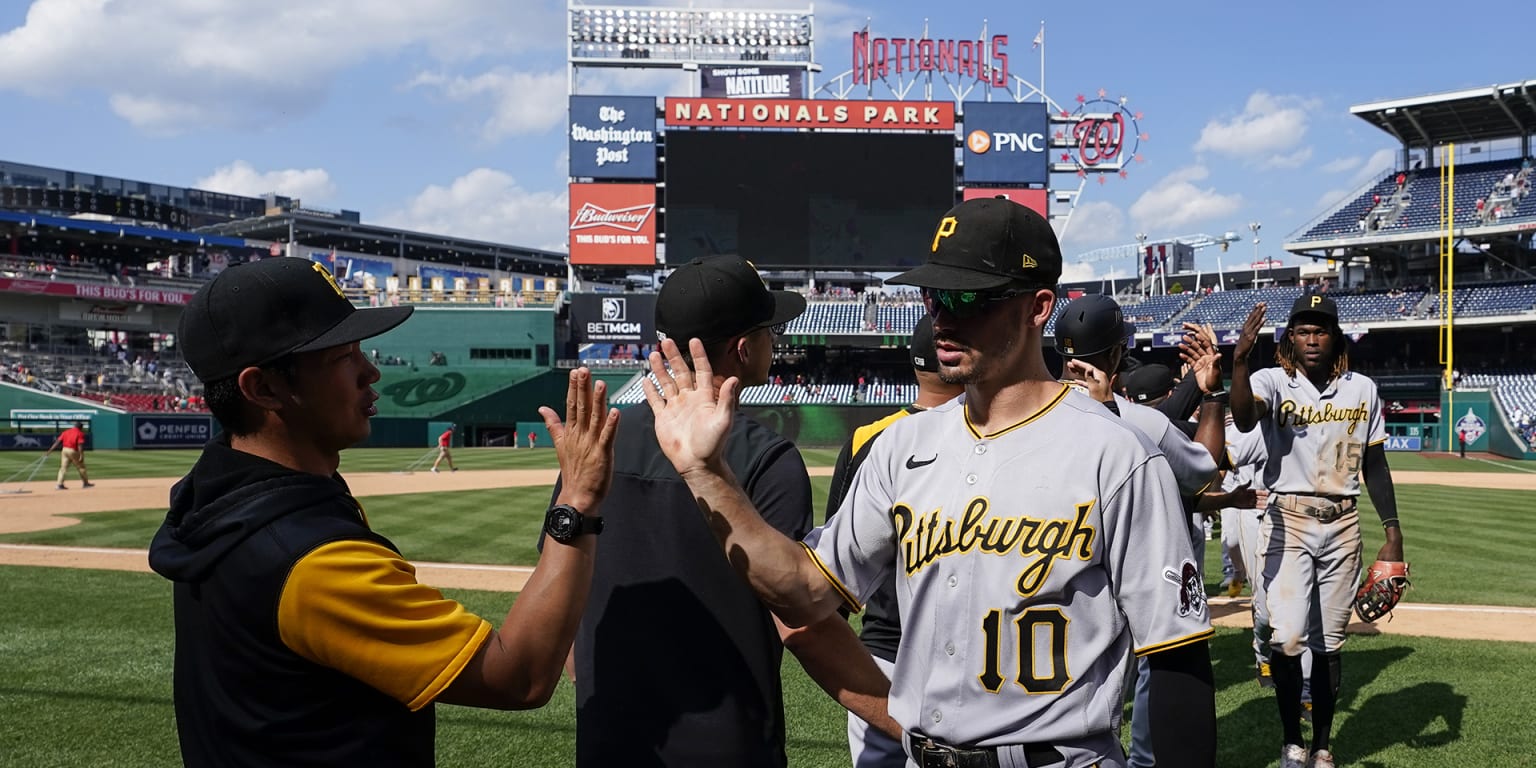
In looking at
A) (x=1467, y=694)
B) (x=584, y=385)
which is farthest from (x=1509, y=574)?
(x=584, y=385)

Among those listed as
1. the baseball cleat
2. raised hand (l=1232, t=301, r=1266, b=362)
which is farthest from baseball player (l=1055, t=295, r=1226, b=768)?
the baseball cleat

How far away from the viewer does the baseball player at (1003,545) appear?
2355 millimetres

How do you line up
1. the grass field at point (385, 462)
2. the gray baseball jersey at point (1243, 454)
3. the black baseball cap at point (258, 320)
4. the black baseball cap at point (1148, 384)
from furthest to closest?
the grass field at point (385, 462) → the gray baseball jersey at point (1243, 454) → the black baseball cap at point (1148, 384) → the black baseball cap at point (258, 320)

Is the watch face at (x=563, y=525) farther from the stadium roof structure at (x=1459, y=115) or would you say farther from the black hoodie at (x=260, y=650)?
the stadium roof structure at (x=1459, y=115)

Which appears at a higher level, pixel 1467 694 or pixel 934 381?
pixel 934 381

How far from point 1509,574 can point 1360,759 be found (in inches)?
321

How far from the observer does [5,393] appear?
42.8m

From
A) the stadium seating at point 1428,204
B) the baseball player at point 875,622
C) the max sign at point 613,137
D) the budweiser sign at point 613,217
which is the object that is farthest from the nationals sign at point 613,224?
the baseball player at point 875,622

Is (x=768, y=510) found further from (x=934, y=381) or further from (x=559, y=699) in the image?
(x=559, y=699)

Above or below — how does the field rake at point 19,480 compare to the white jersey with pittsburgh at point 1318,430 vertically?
below

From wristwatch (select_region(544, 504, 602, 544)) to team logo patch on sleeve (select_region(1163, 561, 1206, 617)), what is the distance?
4.29ft

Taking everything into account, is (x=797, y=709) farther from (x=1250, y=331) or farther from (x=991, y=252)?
(x=991, y=252)

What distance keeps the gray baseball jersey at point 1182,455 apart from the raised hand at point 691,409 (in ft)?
4.75

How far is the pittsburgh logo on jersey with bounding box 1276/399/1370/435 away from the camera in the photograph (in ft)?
20.1
